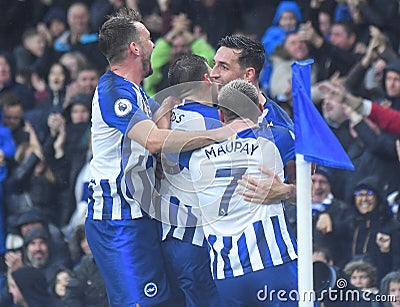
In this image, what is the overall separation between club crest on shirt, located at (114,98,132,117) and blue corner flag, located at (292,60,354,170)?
1.09 m

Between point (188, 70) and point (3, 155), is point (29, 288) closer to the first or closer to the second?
point (3, 155)

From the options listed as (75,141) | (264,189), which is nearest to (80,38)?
(75,141)

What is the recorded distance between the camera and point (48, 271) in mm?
9469

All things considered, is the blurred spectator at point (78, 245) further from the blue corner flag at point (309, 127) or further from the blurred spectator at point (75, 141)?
the blue corner flag at point (309, 127)

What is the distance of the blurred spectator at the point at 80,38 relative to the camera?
11188 mm

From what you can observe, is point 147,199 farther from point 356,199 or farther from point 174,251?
point 356,199

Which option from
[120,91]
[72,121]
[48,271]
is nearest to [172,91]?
[120,91]

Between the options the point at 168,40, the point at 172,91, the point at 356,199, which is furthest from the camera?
the point at 168,40

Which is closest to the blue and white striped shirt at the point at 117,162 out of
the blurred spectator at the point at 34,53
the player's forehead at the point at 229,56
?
the player's forehead at the point at 229,56

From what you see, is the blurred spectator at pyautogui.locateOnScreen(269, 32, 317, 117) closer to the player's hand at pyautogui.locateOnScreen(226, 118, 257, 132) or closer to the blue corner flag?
the player's hand at pyautogui.locateOnScreen(226, 118, 257, 132)

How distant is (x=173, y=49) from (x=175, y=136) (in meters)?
3.99

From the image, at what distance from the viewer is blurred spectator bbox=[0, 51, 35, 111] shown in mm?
11289

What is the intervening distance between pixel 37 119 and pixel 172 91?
4.31m

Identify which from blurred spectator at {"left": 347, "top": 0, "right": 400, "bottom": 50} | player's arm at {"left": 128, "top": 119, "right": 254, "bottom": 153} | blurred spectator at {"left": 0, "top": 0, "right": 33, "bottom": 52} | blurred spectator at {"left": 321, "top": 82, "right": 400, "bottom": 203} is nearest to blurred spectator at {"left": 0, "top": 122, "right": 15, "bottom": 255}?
blurred spectator at {"left": 0, "top": 0, "right": 33, "bottom": 52}
